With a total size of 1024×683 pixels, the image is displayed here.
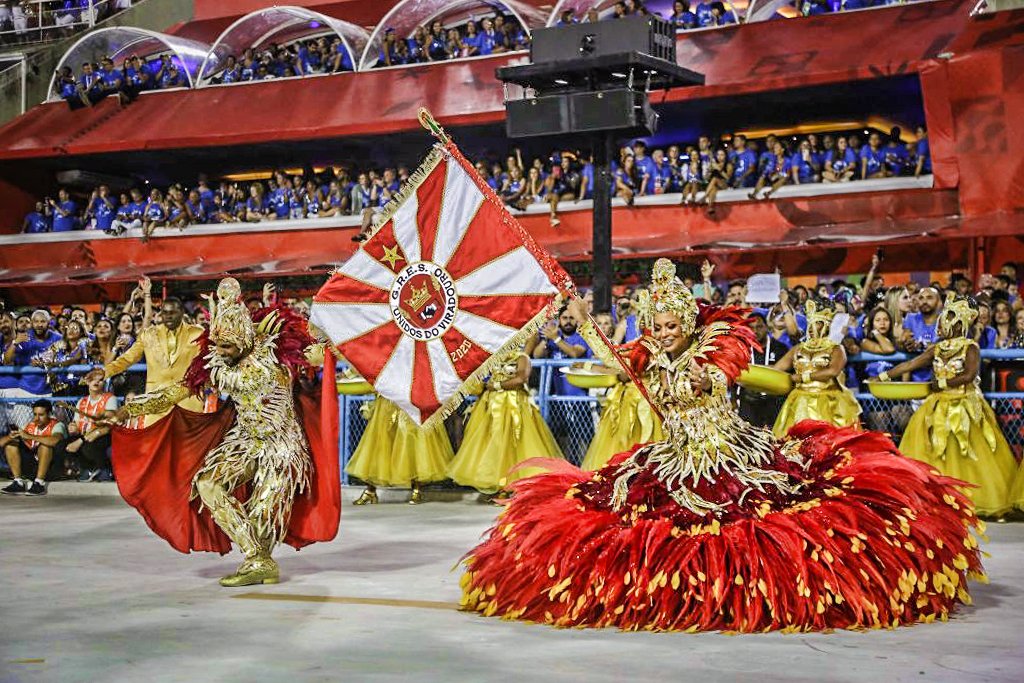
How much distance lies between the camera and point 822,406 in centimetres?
1054

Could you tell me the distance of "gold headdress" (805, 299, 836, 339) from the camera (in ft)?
34.5

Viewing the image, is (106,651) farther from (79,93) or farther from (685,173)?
(79,93)

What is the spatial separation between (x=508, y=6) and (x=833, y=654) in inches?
710

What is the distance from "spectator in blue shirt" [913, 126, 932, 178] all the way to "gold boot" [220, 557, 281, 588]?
40.2ft

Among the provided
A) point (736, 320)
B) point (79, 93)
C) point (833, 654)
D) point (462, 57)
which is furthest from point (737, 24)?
point (833, 654)

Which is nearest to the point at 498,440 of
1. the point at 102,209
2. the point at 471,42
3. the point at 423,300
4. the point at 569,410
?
the point at 569,410

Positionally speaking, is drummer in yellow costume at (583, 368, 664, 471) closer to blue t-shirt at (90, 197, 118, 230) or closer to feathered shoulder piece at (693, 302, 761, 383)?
feathered shoulder piece at (693, 302, 761, 383)

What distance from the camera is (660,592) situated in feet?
19.4

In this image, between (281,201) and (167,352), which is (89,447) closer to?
(167,352)

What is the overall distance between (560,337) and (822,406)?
2729 millimetres

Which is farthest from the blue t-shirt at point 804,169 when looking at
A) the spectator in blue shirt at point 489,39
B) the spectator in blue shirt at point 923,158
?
the spectator in blue shirt at point 489,39

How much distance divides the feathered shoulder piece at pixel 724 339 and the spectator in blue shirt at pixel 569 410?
521cm

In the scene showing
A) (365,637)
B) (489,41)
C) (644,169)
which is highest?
(489,41)

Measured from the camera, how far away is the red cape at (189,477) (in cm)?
784
